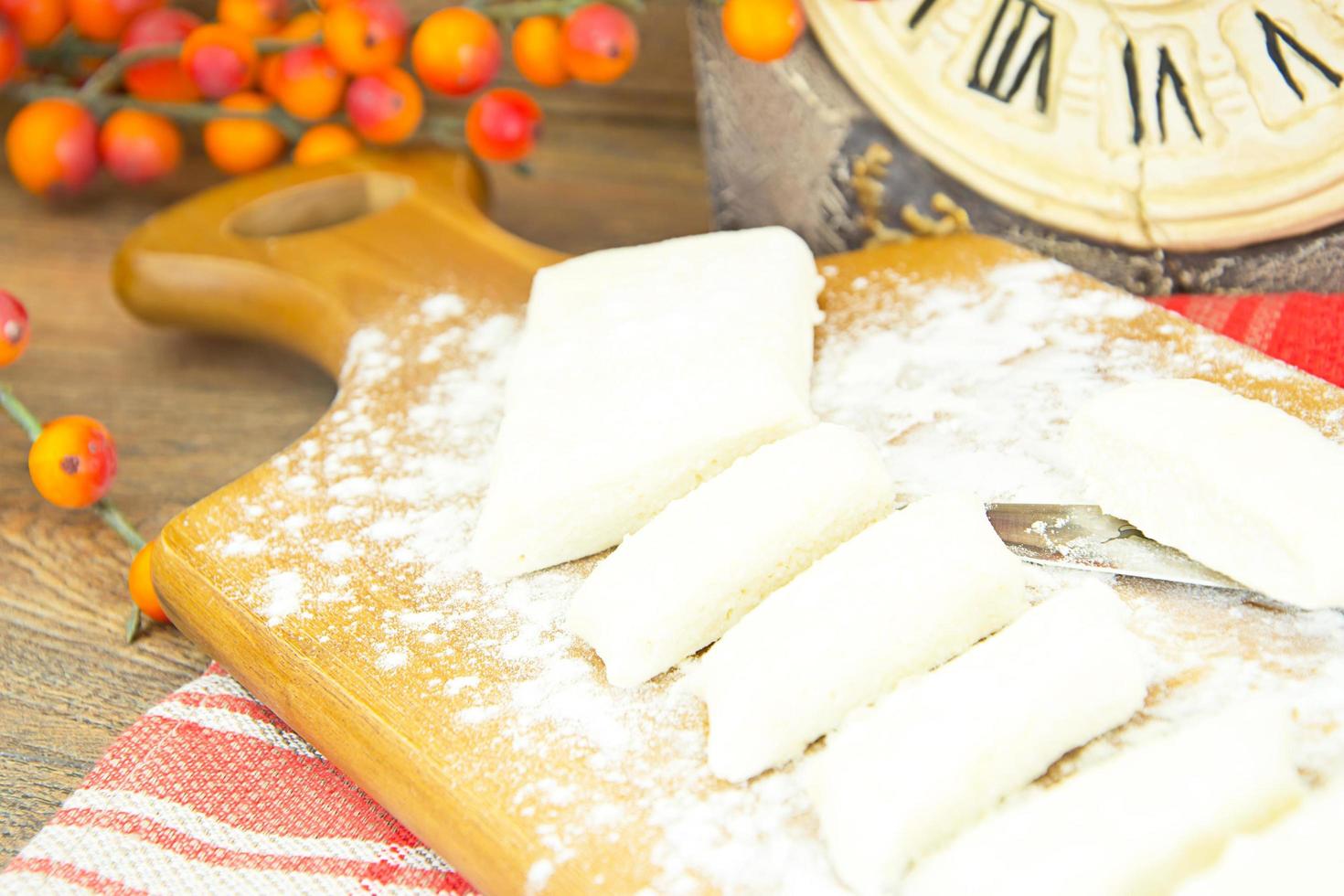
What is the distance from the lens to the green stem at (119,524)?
4.83ft

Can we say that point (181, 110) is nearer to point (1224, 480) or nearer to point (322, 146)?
point (322, 146)

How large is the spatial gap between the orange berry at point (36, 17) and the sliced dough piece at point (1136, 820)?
185 centimetres

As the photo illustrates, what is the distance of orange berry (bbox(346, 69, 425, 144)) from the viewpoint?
1.85 m

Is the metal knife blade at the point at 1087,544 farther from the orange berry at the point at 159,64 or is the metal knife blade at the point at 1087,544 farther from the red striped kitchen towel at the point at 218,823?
the orange berry at the point at 159,64

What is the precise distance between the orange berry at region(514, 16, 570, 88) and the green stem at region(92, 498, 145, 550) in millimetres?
789

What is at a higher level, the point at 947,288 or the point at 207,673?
the point at 947,288

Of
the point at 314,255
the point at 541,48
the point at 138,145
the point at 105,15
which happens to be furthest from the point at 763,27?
the point at 105,15

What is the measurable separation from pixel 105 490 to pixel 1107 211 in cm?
120

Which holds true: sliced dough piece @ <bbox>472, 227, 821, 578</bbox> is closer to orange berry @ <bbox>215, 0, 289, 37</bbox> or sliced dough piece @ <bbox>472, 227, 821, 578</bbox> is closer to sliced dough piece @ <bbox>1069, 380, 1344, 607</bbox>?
sliced dough piece @ <bbox>1069, 380, 1344, 607</bbox>

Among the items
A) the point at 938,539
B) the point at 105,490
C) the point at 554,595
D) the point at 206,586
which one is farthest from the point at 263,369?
the point at 938,539

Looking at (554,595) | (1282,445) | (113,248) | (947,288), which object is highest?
(1282,445)

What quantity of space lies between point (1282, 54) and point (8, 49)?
1.74m

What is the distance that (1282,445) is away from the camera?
43.3 inches

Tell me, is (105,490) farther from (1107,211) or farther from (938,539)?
(1107,211)
